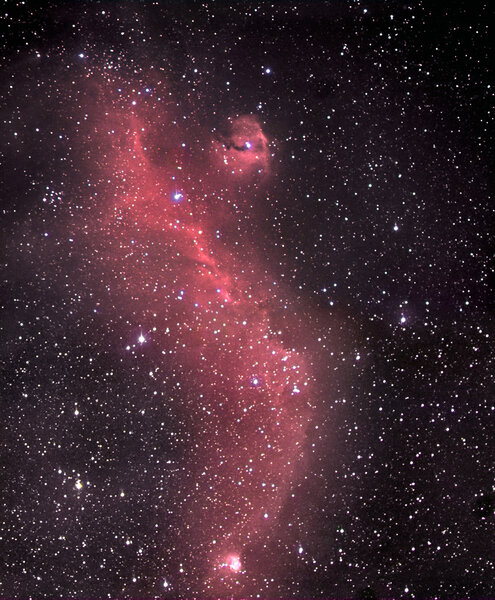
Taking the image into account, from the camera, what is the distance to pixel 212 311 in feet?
2.10

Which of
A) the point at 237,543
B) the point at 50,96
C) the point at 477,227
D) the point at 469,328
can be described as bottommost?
the point at 237,543

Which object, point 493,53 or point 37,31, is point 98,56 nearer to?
point 37,31

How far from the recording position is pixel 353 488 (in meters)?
0.68

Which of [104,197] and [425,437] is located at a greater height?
[104,197]

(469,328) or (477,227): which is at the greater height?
(477,227)

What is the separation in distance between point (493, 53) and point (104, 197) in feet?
2.00

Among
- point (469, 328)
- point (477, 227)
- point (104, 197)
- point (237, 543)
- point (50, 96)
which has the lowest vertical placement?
point (237, 543)

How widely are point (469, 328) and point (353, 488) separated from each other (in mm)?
305

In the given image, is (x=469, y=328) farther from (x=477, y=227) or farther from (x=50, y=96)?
(x=50, y=96)

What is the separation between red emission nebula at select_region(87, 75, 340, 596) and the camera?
0.63m

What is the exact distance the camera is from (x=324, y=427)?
0.67 m

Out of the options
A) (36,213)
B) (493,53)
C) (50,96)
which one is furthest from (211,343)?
(493,53)

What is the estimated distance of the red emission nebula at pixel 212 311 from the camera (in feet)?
2.05

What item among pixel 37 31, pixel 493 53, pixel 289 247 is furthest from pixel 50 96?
pixel 493 53
